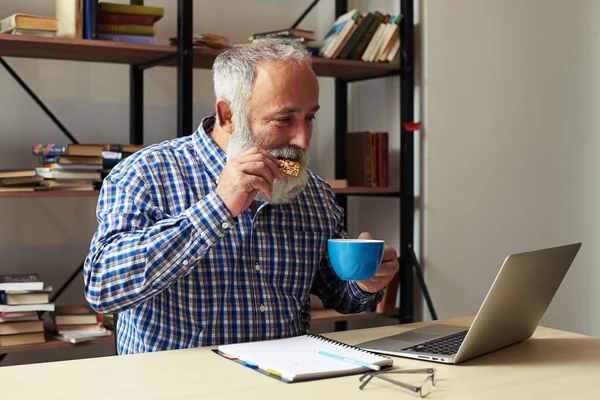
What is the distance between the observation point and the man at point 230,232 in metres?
1.52

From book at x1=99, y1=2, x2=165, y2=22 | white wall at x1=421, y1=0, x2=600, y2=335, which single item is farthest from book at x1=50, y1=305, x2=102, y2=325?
white wall at x1=421, y1=0, x2=600, y2=335

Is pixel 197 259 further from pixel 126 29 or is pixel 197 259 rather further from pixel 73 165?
pixel 126 29

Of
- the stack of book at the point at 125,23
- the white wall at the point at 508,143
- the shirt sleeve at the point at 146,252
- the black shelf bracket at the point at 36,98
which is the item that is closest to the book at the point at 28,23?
the stack of book at the point at 125,23

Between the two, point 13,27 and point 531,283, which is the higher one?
point 13,27

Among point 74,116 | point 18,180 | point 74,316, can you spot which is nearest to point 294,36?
point 74,116

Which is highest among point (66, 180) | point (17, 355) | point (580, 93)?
point (580, 93)

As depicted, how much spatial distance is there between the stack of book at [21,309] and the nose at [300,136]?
140cm

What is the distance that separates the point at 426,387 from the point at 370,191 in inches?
83.3

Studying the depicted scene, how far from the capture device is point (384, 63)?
329 centimetres

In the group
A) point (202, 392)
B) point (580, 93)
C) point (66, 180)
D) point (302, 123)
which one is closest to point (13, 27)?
point (66, 180)

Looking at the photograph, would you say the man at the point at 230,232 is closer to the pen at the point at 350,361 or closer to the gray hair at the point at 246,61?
the gray hair at the point at 246,61

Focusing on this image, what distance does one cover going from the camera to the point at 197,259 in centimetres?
150

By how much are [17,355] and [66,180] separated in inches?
30.3

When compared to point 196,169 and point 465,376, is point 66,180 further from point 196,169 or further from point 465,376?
point 465,376
